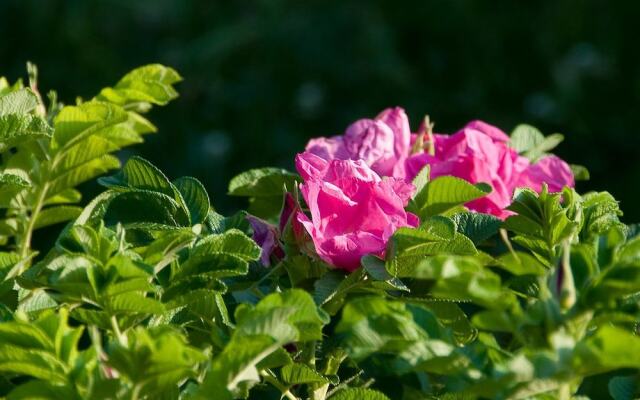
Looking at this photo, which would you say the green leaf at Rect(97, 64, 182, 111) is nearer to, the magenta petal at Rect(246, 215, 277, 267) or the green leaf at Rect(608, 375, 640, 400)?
the magenta petal at Rect(246, 215, 277, 267)

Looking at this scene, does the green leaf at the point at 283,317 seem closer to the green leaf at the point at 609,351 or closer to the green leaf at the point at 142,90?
the green leaf at the point at 609,351

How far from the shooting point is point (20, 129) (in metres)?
0.89

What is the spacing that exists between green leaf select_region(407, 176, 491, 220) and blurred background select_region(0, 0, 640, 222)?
3.54 meters

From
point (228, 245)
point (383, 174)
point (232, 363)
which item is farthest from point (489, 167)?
point (232, 363)

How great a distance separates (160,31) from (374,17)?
3.20 feet

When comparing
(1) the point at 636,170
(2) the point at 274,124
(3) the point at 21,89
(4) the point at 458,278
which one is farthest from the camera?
(2) the point at 274,124

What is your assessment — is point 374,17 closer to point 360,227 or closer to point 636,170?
point 636,170

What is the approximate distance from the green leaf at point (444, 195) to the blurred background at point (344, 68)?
11.6 feet

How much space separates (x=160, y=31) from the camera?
5379 mm

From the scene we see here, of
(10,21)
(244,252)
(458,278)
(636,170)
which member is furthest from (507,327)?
(10,21)

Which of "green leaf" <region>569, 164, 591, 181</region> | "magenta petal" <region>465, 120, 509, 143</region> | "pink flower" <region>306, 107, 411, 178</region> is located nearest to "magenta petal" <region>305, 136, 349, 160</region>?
"pink flower" <region>306, 107, 411, 178</region>

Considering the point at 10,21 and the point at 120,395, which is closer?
the point at 120,395

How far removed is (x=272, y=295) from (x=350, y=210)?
0.17 m

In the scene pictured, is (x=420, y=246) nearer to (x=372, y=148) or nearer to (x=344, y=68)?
(x=372, y=148)
